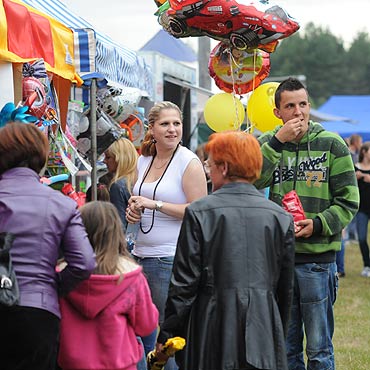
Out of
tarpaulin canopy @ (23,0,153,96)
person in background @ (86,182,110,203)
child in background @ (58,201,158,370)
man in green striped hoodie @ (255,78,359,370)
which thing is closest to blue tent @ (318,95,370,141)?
tarpaulin canopy @ (23,0,153,96)

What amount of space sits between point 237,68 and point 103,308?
9.46ft

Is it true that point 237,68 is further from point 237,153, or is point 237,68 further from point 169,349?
point 169,349

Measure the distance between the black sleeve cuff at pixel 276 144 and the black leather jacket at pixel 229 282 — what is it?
83cm

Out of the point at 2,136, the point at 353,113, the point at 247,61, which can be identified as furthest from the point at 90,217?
the point at 353,113

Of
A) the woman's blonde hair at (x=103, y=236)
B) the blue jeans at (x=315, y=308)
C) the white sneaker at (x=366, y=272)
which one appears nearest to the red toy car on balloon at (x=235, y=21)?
the blue jeans at (x=315, y=308)

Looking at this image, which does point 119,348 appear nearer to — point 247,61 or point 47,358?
point 47,358

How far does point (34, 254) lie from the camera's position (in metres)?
3.38

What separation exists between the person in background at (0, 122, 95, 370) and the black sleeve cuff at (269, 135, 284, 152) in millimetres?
1457

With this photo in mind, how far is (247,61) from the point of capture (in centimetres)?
600

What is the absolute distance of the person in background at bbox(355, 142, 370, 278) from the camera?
1168 centimetres

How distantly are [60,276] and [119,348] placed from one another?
42cm

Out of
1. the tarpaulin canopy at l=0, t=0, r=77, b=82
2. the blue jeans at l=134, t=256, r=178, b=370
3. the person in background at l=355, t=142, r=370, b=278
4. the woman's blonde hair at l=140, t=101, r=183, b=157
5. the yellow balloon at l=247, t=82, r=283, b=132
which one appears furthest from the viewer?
the person in background at l=355, t=142, r=370, b=278

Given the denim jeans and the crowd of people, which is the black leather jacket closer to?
the crowd of people

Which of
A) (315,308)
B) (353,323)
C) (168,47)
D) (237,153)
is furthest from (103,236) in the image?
(168,47)
